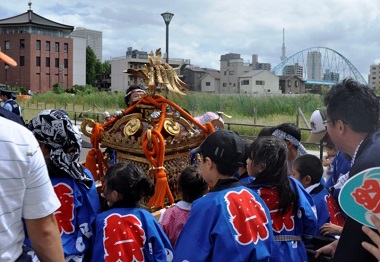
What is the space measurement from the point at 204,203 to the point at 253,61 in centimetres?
8570

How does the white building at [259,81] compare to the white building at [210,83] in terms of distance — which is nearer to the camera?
the white building at [259,81]

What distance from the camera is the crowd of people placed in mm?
1545

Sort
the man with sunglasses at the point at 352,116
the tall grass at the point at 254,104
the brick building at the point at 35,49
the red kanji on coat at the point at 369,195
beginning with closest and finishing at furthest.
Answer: the red kanji on coat at the point at 369,195
the man with sunglasses at the point at 352,116
the tall grass at the point at 254,104
the brick building at the point at 35,49

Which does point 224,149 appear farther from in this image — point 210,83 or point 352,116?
point 210,83

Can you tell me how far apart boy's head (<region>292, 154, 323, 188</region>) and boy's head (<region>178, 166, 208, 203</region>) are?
0.75 metres

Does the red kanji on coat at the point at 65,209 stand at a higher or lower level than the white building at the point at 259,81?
lower

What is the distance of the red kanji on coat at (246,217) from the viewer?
6.82ft

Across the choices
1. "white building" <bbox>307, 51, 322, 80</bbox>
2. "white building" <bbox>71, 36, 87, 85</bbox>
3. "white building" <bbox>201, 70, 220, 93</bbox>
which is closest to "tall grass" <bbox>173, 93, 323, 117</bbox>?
"white building" <bbox>201, 70, 220, 93</bbox>

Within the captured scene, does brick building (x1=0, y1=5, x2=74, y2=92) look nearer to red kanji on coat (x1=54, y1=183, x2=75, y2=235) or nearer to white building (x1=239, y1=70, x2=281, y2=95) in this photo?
white building (x1=239, y1=70, x2=281, y2=95)

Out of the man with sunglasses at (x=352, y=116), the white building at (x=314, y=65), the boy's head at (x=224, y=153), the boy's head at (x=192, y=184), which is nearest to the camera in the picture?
the man with sunglasses at (x=352, y=116)

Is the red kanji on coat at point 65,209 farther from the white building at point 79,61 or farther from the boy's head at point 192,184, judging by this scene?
the white building at point 79,61

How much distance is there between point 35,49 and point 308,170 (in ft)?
186

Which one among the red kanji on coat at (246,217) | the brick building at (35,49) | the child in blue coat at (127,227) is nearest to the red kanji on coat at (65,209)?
the child in blue coat at (127,227)

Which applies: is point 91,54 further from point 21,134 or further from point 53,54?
point 21,134
